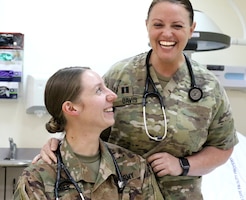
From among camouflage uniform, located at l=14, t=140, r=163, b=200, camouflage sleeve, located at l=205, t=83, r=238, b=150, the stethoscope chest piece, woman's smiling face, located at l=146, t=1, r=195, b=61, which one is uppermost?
woman's smiling face, located at l=146, t=1, r=195, b=61

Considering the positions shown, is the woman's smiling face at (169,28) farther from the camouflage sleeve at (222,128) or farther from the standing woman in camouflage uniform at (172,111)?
the camouflage sleeve at (222,128)

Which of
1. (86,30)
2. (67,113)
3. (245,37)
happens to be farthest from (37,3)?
(67,113)

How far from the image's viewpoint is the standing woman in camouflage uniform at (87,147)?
142 cm

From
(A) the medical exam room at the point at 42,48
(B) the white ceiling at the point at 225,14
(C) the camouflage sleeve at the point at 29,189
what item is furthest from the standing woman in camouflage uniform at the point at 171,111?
(B) the white ceiling at the point at 225,14

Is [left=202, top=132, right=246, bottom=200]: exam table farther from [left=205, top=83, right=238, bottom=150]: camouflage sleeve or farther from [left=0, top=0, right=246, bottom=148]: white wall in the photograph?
[left=0, top=0, right=246, bottom=148]: white wall

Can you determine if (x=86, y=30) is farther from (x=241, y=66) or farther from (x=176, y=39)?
(x=176, y=39)

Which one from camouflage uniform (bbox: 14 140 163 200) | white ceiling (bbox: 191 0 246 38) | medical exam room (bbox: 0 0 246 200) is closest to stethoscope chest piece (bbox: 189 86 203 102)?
camouflage uniform (bbox: 14 140 163 200)

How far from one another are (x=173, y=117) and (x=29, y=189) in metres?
0.60

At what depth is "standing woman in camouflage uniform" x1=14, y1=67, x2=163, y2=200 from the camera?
1.42m

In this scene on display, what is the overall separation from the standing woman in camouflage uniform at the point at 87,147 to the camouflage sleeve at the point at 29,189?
0.08ft

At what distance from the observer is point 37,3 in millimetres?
3035

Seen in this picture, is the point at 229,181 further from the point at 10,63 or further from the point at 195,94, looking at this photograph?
the point at 10,63

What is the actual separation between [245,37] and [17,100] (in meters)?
1.78

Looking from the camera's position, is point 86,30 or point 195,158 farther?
point 86,30
